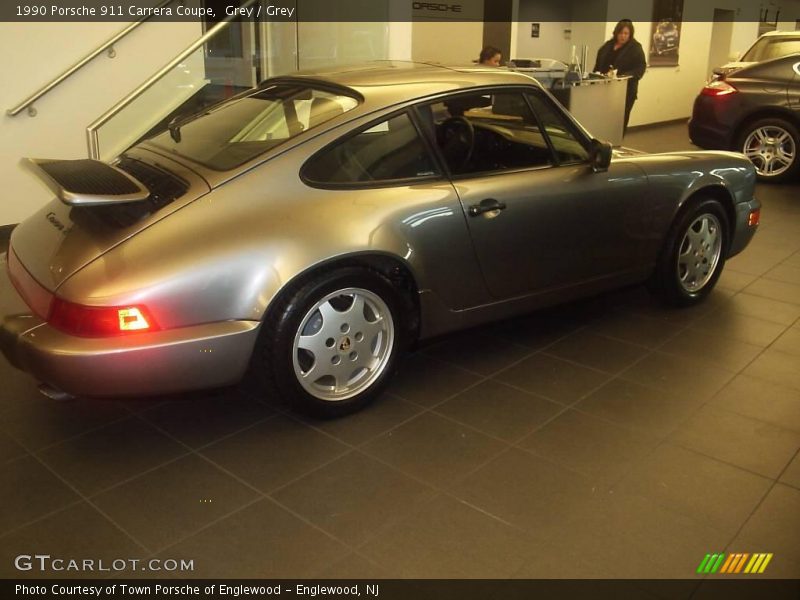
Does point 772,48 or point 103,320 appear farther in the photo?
point 772,48

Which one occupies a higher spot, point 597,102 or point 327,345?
point 597,102

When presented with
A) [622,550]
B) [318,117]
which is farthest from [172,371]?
[622,550]

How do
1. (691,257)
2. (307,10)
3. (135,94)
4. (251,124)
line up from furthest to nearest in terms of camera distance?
(307,10), (135,94), (691,257), (251,124)

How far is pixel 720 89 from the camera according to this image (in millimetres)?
9055

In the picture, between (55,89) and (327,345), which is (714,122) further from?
(327,345)

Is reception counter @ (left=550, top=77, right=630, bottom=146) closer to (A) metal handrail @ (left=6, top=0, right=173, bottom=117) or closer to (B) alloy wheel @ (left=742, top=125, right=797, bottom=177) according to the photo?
(B) alloy wheel @ (left=742, top=125, right=797, bottom=177)

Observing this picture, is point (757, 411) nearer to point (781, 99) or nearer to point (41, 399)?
point (41, 399)

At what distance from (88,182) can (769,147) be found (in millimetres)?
8276

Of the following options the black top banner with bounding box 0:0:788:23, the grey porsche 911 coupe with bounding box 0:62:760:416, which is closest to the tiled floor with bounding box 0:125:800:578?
the grey porsche 911 coupe with bounding box 0:62:760:416

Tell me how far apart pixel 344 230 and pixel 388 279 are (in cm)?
32

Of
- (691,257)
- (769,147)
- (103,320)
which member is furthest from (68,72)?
(769,147)

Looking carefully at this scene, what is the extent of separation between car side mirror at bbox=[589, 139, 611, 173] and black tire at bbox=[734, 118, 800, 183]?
577 cm

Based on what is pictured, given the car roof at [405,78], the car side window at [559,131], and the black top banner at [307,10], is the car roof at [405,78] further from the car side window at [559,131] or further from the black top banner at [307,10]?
the black top banner at [307,10]

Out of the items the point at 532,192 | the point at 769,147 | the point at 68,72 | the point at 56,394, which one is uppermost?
the point at 68,72
